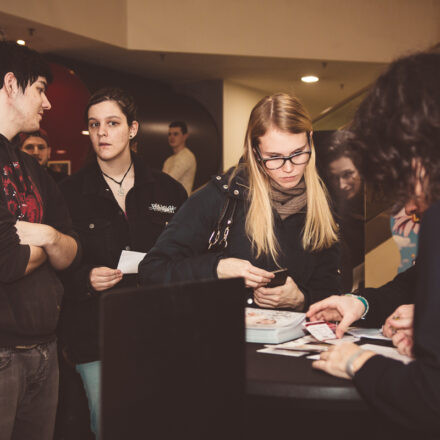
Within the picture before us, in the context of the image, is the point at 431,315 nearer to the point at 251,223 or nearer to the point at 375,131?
the point at 375,131

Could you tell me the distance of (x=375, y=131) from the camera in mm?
1106

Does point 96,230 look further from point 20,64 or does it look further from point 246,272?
point 246,272

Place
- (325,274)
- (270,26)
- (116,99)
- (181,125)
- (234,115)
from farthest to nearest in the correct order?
1. (234,115)
2. (181,125)
3. (270,26)
4. (116,99)
5. (325,274)

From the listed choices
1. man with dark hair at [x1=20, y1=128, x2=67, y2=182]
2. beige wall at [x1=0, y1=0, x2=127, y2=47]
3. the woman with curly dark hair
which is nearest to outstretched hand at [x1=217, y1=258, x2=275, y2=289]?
the woman with curly dark hair

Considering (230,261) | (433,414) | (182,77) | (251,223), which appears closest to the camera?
(433,414)

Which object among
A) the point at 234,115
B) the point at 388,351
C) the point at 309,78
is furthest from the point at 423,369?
the point at 234,115

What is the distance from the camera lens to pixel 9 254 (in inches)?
63.9

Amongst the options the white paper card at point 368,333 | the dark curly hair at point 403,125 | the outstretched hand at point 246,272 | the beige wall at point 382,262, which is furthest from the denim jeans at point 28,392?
the beige wall at point 382,262

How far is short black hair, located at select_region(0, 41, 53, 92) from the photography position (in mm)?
1847

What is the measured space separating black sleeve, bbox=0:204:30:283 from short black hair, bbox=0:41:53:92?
53cm

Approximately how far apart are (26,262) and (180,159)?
523 cm

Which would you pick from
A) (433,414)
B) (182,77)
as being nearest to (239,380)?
(433,414)

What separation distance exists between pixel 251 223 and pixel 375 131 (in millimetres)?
848

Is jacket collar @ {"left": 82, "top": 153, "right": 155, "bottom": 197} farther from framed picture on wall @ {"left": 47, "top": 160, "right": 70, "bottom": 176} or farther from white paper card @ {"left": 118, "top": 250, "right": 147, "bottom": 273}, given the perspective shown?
framed picture on wall @ {"left": 47, "top": 160, "right": 70, "bottom": 176}
